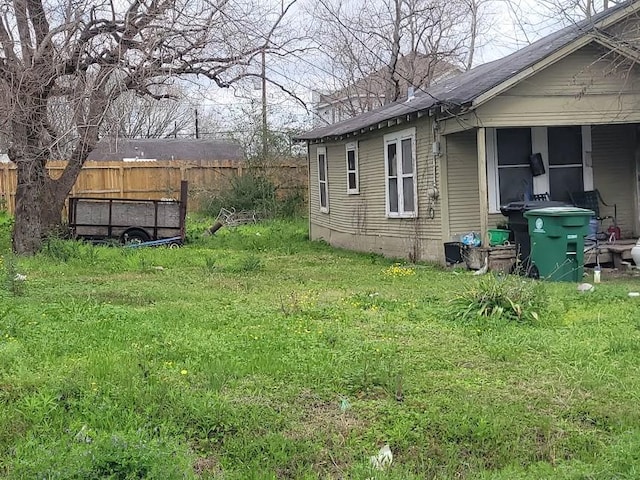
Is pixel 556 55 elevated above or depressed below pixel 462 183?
above

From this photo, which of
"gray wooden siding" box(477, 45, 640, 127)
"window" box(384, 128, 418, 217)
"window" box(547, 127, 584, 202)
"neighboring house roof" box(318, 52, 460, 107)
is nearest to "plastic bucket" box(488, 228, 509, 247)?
"window" box(547, 127, 584, 202)

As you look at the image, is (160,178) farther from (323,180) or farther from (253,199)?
(323,180)

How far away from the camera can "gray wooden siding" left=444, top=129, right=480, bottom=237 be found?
41.1ft

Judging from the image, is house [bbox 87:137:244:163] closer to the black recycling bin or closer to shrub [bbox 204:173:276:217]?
shrub [bbox 204:173:276:217]

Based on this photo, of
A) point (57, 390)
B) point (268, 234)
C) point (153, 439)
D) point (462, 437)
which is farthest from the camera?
point (268, 234)

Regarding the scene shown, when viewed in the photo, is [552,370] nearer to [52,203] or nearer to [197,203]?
[52,203]

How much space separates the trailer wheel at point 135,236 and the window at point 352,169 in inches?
193

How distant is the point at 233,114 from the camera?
26.2 metres

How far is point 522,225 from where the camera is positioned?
37.3ft

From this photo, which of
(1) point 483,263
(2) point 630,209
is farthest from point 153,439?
(2) point 630,209

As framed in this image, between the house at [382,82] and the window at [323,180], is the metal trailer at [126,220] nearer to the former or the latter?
the window at [323,180]

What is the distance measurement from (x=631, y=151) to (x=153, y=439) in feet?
38.9

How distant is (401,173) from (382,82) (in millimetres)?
17230

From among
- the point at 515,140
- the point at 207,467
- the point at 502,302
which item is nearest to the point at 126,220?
the point at 515,140
